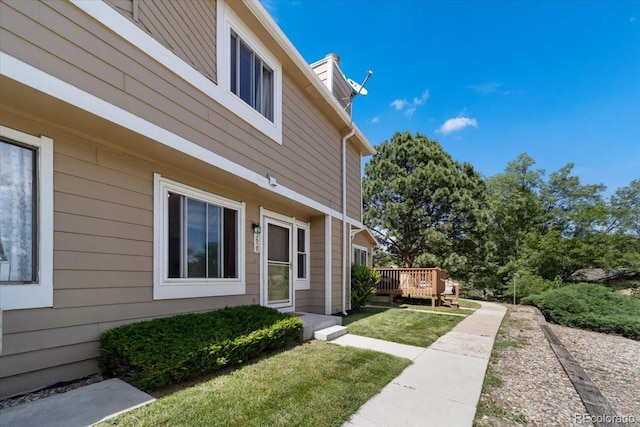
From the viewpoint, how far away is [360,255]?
12031mm

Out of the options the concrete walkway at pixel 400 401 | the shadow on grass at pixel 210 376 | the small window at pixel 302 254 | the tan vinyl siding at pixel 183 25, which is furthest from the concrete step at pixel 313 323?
the tan vinyl siding at pixel 183 25

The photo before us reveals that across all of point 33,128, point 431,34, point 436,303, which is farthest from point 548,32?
point 33,128

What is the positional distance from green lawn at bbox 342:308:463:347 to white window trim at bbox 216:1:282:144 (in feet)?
13.9

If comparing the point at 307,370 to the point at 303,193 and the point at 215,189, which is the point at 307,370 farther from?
the point at 303,193

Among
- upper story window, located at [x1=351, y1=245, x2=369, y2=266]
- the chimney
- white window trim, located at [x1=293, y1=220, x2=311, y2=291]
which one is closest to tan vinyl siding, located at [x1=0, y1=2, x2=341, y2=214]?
Result: white window trim, located at [x1=293, y1=220, x2=311, y2=291]

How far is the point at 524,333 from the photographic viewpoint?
273 inches

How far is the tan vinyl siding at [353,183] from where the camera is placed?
373 inches

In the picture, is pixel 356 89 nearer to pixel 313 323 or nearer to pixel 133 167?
pixel 313 323

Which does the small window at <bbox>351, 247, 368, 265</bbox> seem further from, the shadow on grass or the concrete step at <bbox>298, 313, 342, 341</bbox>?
the shadow on grass

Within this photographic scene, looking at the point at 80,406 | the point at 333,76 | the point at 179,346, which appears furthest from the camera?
the point at 333,76

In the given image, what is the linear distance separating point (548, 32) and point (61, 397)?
54.6 ft

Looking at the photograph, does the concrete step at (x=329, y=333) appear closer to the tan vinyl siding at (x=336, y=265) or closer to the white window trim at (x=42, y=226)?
the tan vinyl siding at (x=336, y=265)

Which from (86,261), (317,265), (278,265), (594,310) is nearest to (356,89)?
(317,265)

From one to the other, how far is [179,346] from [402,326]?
5027 mm
